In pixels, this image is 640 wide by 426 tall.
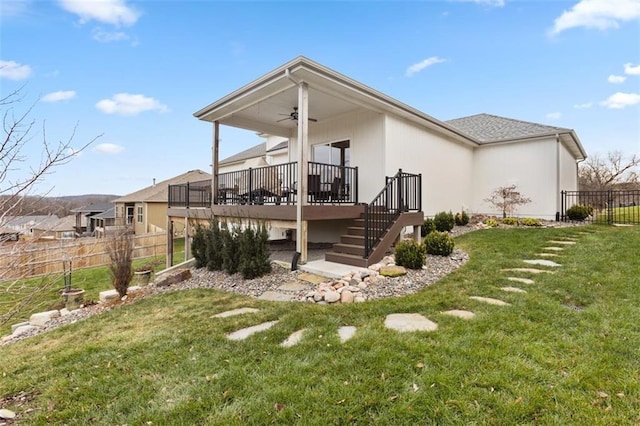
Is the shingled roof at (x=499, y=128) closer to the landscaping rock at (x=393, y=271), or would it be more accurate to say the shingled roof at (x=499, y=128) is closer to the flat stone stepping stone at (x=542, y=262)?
the flat stone stepping stone at (x=542, y=262)

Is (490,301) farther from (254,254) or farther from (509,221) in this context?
(509,221)

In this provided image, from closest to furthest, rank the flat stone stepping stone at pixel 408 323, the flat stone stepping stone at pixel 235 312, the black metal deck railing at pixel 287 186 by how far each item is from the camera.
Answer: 1. the flat stone stepping stone at pixel 408 323
2. the flat stone stepping stone at pixel 235 312
3. the black metal deck railing at pixel 287 186

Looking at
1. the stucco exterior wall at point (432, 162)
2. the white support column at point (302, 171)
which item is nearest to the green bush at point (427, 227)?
the stucco exterior wall at point (432, 162)

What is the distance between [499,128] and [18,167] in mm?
15194

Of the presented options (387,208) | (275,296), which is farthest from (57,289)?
(387,208)

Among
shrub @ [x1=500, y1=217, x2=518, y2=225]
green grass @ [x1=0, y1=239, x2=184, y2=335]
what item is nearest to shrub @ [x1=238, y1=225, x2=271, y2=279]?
→ green grass @ [x1=0, y1=239, x2=184, y2=335]

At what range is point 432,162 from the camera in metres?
10.5

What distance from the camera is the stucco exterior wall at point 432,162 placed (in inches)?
352

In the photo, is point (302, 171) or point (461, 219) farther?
point (461, 219)

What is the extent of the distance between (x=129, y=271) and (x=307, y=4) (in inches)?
361

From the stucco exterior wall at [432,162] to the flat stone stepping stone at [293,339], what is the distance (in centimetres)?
606

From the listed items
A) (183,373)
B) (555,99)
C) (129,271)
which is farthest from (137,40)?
(555,99)

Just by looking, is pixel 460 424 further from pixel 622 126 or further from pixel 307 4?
pixel 622 126

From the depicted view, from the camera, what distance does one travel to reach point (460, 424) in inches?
76.7
